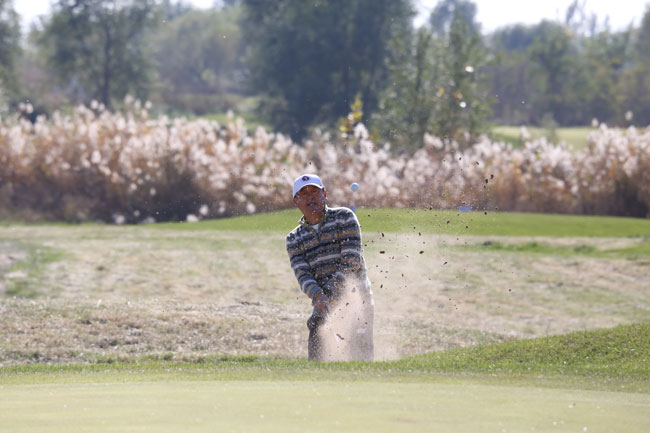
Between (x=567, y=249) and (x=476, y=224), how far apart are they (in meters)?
4.38

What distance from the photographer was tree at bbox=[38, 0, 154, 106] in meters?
70.6

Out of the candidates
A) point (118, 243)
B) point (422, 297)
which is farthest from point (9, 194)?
point (422, 297)

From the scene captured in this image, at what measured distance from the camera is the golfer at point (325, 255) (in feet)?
28.3

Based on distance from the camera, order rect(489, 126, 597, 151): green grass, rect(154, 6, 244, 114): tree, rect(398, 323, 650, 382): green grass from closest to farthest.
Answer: rect(398, 323, 650, 382): green grass
rect(489, 126, 597, 151): green grass
rect(154, 6, 244, 114): tree

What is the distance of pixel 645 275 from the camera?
71.0ft

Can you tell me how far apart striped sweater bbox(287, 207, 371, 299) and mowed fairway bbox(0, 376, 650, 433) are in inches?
62.3

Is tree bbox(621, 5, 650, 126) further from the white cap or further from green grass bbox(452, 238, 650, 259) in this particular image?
the white cap

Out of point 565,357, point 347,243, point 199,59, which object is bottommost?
point 565,357

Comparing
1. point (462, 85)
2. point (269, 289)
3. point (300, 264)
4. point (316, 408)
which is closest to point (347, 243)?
point (300, 264)

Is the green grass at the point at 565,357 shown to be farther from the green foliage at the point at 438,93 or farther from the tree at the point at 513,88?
the tree at the point at 513,88

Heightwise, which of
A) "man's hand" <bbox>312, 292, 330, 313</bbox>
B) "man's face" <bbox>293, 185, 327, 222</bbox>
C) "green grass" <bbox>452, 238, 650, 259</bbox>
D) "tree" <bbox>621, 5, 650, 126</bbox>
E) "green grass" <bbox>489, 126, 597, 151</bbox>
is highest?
"tree" <bbox>621, 5, 650, 126</bbox>

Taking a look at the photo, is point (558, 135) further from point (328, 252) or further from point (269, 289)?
point (328, 252)

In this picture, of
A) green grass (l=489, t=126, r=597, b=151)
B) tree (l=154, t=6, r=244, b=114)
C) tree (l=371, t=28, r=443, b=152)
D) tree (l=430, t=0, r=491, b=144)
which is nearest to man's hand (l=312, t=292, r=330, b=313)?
tree (l=371, t=28, r=443, b=152)

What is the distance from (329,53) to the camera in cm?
6338
